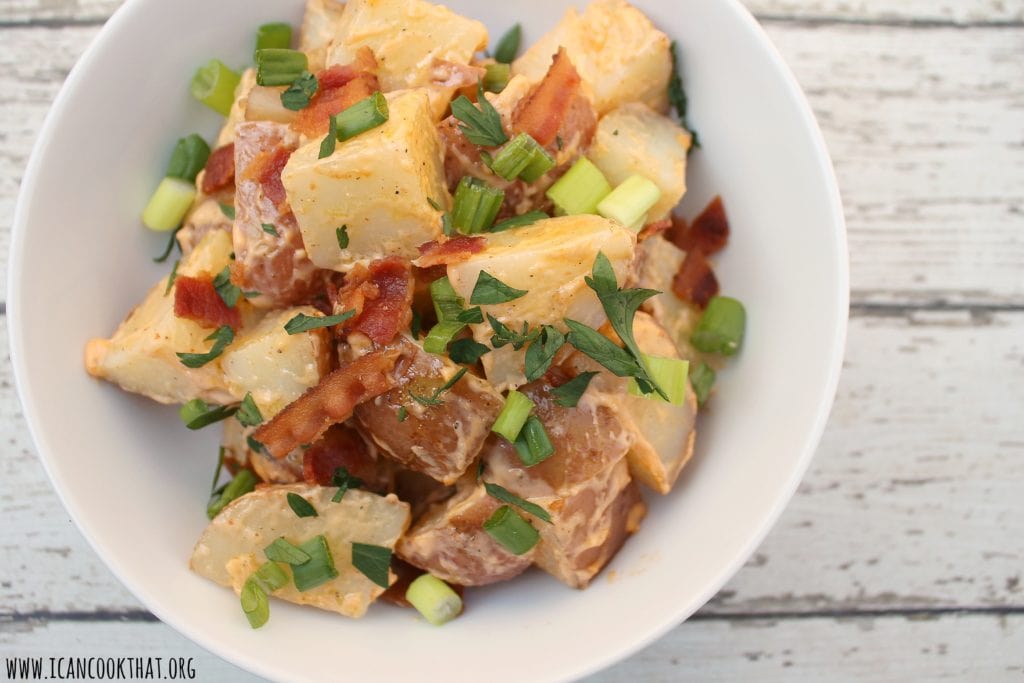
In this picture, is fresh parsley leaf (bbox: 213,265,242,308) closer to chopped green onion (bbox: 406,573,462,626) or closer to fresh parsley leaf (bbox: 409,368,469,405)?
fresh parsley leaf (bbox: 409,368,469,405)

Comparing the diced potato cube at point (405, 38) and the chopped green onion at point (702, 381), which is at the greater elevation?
the diced potato cube at point (405, 38)

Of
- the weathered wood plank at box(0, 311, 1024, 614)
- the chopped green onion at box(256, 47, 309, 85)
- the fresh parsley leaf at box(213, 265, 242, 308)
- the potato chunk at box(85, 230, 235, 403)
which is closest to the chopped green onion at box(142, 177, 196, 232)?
the potato chunk at box(85, 230, 235, 403)

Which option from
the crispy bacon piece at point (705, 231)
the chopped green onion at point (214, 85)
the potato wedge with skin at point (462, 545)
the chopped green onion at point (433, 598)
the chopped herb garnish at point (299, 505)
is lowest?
the chopped green onion at point (433, 598)

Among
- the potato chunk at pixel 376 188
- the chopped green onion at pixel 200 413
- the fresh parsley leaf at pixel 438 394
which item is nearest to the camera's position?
the potato chunk at pixel 376 188

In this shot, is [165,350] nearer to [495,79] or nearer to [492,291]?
[492,291]

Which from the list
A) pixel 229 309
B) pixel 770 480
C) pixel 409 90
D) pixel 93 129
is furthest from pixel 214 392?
pixel 770 480

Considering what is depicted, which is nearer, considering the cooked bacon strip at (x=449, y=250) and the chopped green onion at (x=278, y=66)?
the cooked bacon strip at (x=449, y=250)

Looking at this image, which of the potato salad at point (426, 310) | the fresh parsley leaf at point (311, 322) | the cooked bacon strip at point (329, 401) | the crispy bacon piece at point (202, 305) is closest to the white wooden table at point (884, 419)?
the potato salad at point (426, 310)

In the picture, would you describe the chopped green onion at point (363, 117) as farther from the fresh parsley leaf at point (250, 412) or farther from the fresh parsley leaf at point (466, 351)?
the fresh parsley leaf at point (250, 412)

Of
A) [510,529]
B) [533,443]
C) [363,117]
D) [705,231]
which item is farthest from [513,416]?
[705,231]
